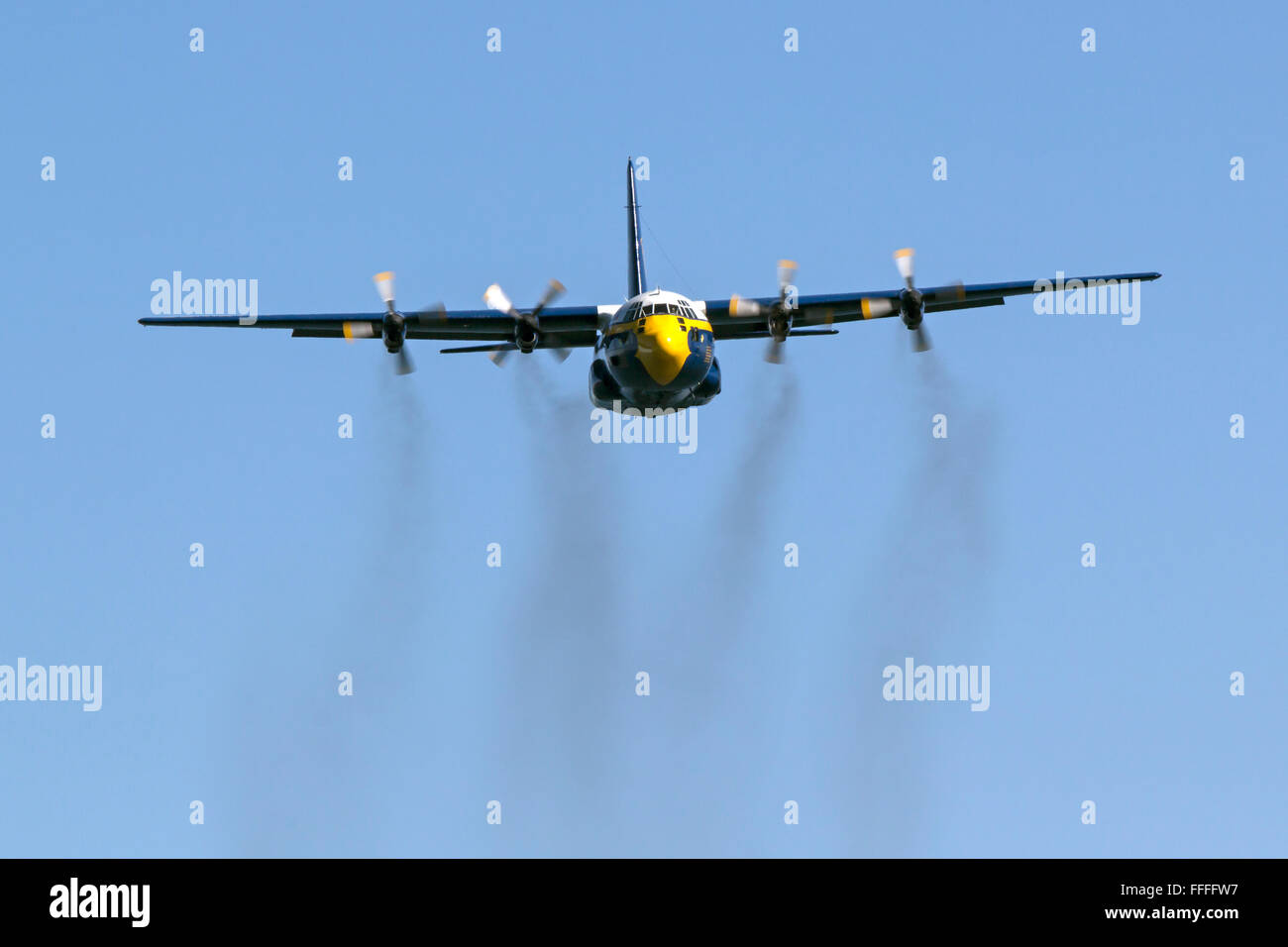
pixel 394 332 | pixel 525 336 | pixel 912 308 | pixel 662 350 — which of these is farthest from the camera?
pixel 525 336

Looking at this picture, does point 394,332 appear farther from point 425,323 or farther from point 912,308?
point 912,308

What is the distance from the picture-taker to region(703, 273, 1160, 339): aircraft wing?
151 ft

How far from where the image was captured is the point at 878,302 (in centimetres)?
4644

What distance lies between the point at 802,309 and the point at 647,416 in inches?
185

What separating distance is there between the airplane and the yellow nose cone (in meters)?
0.06

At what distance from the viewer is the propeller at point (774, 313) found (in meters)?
45.8

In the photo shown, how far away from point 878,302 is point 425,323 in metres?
10.1

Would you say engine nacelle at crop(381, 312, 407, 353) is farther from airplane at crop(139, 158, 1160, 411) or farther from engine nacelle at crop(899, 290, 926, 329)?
engine nacelle at crop(899, 290, 926, 329)

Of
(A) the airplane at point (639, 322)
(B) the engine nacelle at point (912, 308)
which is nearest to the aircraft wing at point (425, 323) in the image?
(A) the airplane at point (639, 322)

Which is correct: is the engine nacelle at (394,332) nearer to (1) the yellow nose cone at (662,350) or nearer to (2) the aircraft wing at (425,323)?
(2) the aircraft wing at (425,323)

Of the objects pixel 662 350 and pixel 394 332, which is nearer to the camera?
pixel 662 350
